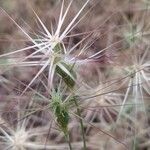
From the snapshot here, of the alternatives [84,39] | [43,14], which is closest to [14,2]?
[43,14]

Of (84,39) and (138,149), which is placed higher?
(84,39)

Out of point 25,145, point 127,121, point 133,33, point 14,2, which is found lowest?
point 25,145

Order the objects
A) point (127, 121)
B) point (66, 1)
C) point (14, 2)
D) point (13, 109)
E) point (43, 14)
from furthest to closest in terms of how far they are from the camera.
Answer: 1. point (14, 2)
2. point (43, 14)
3. point (127, 121)
4. point (66, 1)
5. point (13, 109)

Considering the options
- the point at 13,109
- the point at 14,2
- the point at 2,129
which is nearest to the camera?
the point at 13,109

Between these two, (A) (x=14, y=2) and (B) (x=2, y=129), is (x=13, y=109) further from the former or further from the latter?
(A) (x=14, y=2)

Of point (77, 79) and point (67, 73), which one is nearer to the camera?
point (67, 73)

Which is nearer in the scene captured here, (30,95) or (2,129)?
(30,95)

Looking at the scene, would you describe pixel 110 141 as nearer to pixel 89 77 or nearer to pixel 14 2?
pixel 89 77
